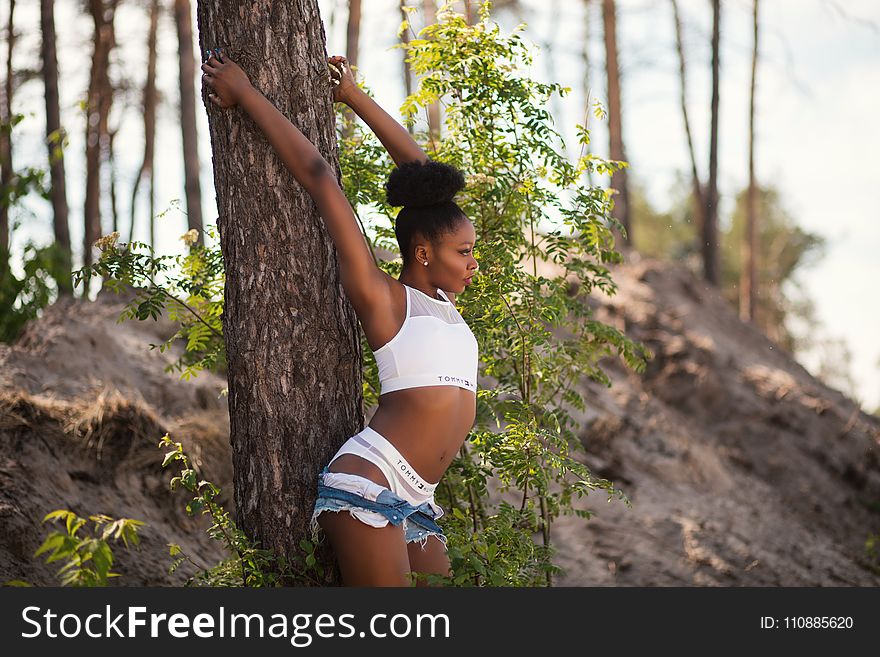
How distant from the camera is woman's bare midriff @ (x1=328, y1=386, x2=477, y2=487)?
3760 millimetres

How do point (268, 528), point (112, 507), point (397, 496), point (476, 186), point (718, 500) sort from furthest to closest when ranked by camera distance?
point (718, 500) < point (112, 507) < point (476, 186) < point (268, 528) < point (397, 496)

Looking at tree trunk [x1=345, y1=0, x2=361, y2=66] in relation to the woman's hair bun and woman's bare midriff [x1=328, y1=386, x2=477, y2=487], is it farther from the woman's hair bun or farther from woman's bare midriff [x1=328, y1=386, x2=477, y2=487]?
woman's bare midriff [x1=328, y1=386, x2=477, y2=487]

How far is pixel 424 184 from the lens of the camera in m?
3.99

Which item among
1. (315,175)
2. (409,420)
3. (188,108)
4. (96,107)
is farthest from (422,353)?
(96,107)

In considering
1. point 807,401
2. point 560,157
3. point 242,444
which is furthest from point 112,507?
point 807,401

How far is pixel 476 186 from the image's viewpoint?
4.80m

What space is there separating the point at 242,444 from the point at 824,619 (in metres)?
2.48

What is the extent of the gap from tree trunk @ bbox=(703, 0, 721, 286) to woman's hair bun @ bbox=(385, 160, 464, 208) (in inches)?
462

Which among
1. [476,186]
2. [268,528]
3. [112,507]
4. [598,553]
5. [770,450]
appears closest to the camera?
[268,528]

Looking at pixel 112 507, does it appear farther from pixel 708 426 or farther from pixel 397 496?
pixel 708 426

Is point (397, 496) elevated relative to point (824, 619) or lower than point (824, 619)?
elevated

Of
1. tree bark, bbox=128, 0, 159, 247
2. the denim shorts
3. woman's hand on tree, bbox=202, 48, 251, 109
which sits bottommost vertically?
the denim shorts

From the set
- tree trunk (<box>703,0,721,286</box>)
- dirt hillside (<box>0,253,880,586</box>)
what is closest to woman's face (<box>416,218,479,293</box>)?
dirt hillside (<box>0,253,880,586</box>)

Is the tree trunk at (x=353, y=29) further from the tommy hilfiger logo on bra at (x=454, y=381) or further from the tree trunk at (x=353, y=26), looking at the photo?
the tommy hilfiger logo on bra at (x=454, y=381)
